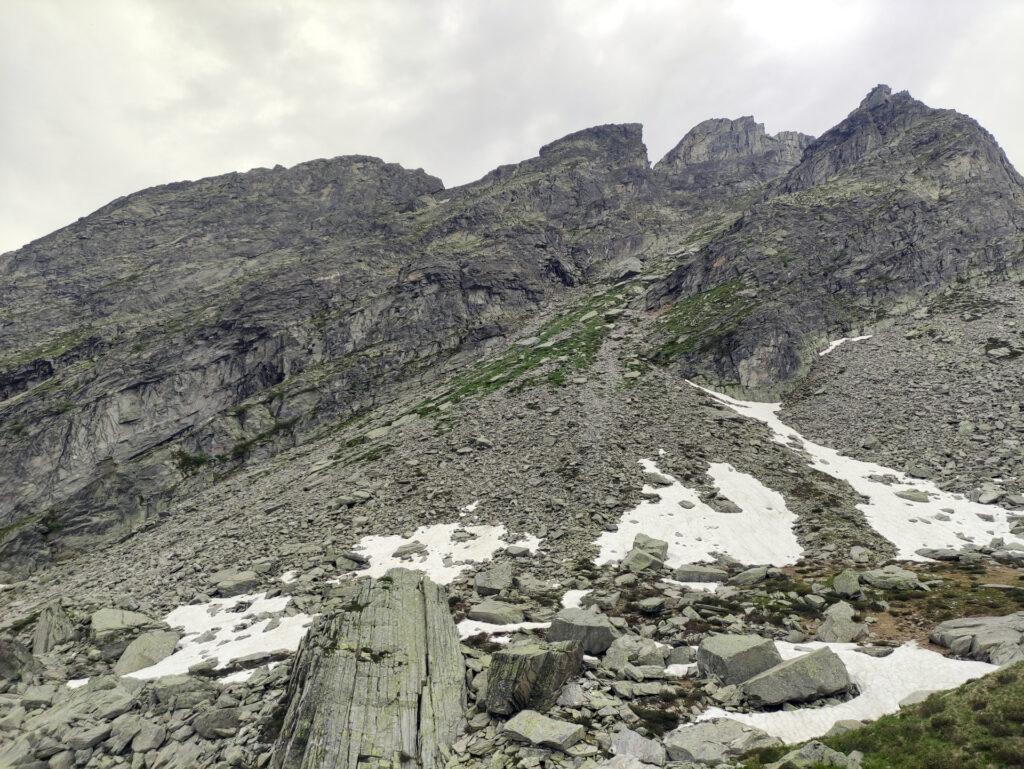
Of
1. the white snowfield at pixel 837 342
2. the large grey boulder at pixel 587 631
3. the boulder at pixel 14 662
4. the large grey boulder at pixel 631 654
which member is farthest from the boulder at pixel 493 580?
the white snowfield at pixel 837 342

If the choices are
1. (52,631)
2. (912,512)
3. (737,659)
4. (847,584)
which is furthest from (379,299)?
(737,659)

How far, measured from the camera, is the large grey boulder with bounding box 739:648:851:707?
17078 millimetres

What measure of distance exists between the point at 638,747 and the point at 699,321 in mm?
79533

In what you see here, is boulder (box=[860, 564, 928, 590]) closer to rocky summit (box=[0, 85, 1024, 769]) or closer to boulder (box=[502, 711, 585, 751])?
rocky summit (box=[0, 85, 1024, 769])

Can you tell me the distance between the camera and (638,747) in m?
15.2

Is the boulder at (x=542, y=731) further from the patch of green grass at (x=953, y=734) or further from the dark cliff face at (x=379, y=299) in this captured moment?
the dark cliff face at (x=379, y=299)

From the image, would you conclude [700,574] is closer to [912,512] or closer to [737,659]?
[737,659]

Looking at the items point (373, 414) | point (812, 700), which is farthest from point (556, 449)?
point (373, 414)

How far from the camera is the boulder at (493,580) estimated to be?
29438 mm

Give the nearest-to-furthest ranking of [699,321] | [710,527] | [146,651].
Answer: [146,651] < [710,527] < [699,321]

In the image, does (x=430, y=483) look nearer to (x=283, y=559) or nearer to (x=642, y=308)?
(x=283, y=559)

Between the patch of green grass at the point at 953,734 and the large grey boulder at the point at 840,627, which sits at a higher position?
the patch of green grass at the point at 953,734

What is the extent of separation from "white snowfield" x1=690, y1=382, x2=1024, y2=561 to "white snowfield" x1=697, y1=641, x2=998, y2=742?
17.4 metres

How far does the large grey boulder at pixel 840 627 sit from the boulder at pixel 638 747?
12.1m
